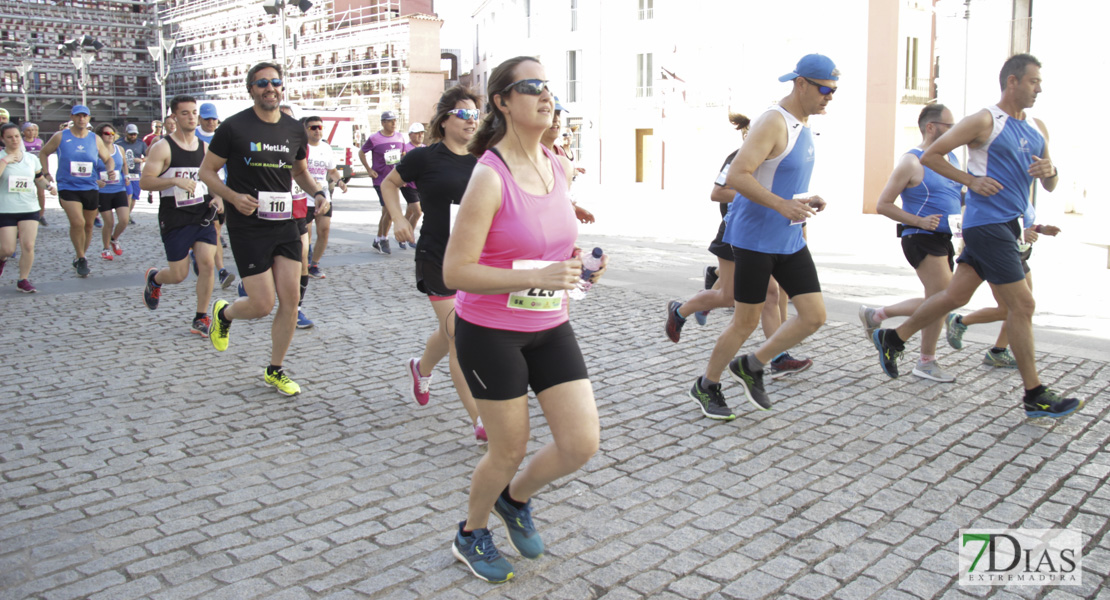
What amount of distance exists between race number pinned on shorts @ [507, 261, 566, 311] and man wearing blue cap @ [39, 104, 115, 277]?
990 cm

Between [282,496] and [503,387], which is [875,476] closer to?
[503,387]

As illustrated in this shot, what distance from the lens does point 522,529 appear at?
3.35 meters

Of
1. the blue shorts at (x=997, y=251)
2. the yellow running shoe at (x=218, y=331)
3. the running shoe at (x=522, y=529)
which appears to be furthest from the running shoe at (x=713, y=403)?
the yellow running shoe at (x=218, y=331)

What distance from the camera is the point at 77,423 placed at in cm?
527

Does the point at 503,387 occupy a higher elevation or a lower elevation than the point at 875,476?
higher

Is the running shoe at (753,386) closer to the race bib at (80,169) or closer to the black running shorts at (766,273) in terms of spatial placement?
the black running shorts at (766,273)

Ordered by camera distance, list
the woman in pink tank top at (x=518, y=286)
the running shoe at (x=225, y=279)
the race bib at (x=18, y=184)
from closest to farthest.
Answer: the woman in pink tank top at (x=518, y=286) → the race bib at (x=18, y=184) → the running shoe at (x=225, y=279)

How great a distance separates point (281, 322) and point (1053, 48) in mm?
16578

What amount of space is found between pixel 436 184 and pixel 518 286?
211 centimetres

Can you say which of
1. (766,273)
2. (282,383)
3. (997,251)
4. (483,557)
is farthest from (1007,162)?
(282,383)

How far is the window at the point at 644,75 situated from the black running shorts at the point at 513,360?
122 ft

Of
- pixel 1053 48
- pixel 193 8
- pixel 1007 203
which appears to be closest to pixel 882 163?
pixel 1053 48

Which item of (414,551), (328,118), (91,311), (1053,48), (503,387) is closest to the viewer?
(503,387)

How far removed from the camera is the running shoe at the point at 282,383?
19.0 feet
